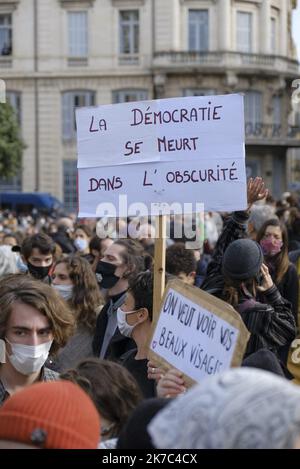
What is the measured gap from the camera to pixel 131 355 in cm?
387

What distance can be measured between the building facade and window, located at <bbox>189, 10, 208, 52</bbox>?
0.04 meters

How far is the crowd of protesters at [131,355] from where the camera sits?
1.51 metres

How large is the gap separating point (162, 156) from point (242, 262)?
2.07ft

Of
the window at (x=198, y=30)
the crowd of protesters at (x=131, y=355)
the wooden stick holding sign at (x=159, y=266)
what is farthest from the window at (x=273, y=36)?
the wooden stick holding sign at (x=159, y=266)

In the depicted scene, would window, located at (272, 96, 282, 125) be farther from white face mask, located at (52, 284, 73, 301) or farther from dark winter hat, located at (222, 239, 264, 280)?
dark winter hat, located at (222, 239, 264, 280)

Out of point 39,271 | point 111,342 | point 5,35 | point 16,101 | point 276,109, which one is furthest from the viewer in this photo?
point 276,109

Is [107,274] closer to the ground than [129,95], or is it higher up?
closer to the ground

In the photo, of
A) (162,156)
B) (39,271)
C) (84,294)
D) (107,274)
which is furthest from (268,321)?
(39,271)

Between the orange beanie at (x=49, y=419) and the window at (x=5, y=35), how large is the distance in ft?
122

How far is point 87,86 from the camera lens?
123ft

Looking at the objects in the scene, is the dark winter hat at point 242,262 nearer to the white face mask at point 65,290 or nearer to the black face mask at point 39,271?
the white face mask at point 65,290

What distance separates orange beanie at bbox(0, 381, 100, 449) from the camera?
1797mm

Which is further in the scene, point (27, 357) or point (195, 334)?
point (27, 357)

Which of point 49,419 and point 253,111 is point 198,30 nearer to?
point 253,111
